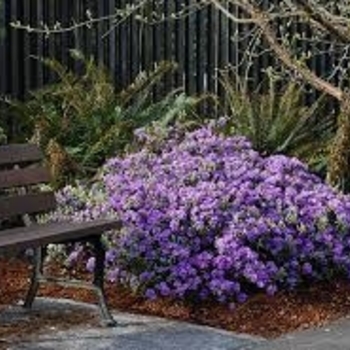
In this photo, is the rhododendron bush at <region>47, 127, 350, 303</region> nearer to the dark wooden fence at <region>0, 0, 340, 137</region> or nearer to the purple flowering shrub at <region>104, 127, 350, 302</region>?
the purple flowering shrub at <region>104, 127, 350, 302</region>

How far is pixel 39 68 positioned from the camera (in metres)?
11.6

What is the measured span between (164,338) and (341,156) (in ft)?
11.0

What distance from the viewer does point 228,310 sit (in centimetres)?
787

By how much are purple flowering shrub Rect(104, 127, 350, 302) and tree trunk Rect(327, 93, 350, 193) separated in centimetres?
74

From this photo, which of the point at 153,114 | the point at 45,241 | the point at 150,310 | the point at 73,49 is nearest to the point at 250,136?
the point at 153,114

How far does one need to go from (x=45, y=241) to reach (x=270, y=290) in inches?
71.6

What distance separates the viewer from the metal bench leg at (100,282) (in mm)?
7270

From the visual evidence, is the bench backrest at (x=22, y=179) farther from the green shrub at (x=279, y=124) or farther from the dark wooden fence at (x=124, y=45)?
the dark wooden fence at (x=124, y=45)

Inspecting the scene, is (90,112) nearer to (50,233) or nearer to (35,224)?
(35,224)

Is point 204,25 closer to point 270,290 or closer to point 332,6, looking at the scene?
point 332,6

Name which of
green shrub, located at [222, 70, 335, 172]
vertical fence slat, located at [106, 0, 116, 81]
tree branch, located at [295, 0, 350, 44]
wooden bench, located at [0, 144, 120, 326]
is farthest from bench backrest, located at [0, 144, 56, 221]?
vertical fence slat, located at [106, 0, 116, 81]

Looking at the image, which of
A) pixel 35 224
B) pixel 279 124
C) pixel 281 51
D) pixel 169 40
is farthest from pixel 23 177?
pixel 169 40

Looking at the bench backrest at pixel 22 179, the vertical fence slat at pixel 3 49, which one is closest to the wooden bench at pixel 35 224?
the bench backrest at pixel 22 179

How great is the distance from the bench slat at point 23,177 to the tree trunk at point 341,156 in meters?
2.85
